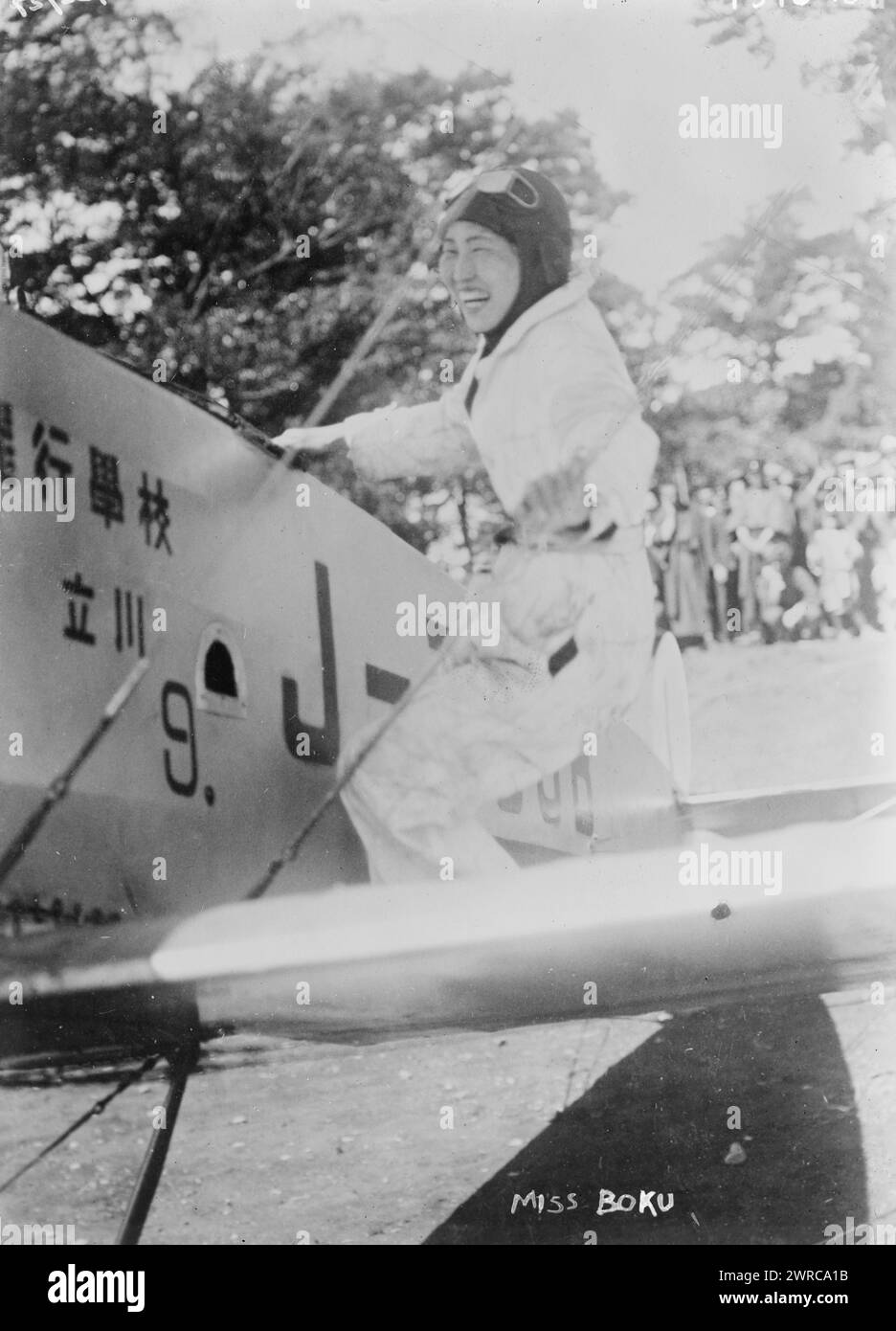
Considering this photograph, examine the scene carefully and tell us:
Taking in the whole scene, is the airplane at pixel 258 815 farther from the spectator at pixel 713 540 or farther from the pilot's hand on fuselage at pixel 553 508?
the pilot's hand on fuselage at pixel 553 508

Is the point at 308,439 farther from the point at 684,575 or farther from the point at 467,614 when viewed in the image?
the point at 684,575

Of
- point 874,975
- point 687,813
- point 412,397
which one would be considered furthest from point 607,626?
point 874,975

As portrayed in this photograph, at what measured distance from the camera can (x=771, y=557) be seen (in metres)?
2.92

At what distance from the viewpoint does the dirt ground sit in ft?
9.12

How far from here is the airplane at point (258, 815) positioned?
2707mm

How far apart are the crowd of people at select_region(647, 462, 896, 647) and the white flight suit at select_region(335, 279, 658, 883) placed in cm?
8

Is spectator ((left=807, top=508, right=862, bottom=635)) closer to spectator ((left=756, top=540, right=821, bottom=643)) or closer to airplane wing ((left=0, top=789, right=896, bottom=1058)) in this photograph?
spectator ((left=756, top=540, right=821, bottom=643))

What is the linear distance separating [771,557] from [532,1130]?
1.35 m

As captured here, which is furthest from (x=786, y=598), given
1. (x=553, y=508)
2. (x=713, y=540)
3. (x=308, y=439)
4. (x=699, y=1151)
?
(x=699, y=1151)

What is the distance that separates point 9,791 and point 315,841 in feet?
2.07

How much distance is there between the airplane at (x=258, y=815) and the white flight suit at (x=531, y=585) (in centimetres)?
8

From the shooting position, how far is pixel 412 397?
→ 113 inches

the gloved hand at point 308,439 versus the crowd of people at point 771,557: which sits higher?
the gloved hand at point 308,439

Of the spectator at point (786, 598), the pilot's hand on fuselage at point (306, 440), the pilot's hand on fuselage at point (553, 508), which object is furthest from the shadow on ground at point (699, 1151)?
the pilot's hand on fuselage at point (306, 440)
